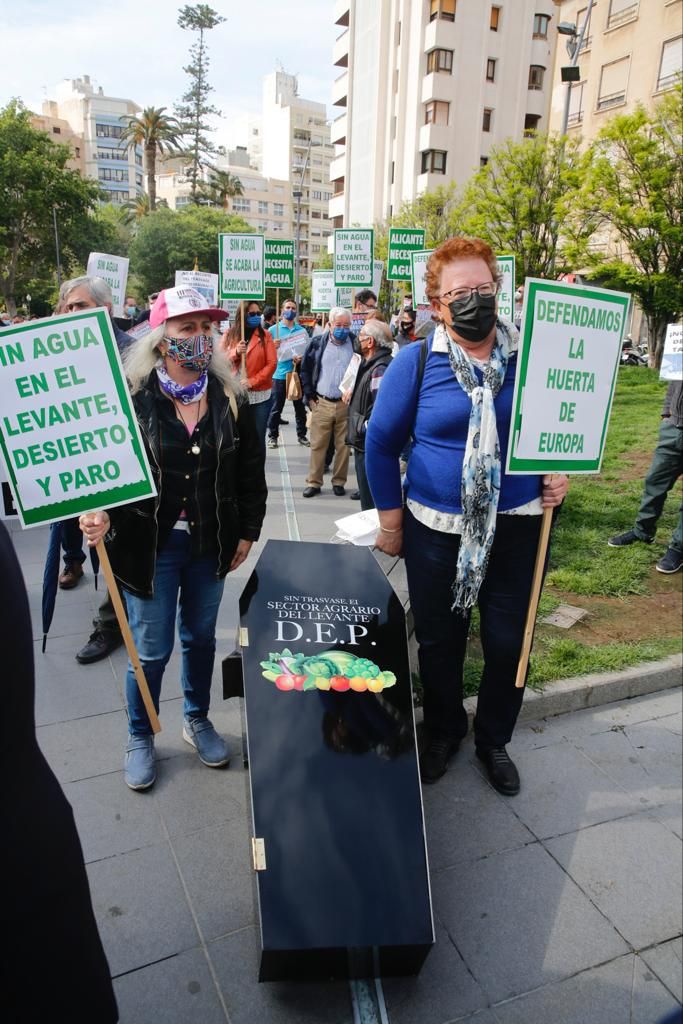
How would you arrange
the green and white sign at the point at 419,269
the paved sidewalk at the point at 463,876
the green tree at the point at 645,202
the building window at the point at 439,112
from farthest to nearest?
the building window at the point at 439,112 → the green tree at the point at 645,202 → the green and white sign at the point at 419,269 → the paved sidewalk at the point at 463,876

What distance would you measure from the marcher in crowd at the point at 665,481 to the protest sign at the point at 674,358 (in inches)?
10.2

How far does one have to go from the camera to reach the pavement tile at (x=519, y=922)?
2.22 meters

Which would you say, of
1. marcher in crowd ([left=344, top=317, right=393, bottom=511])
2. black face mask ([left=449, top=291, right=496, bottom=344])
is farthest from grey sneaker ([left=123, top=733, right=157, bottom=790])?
marcher in crowd ([left=344, top=317, right=393, bottom=511])

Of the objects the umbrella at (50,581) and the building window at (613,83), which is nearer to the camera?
the umbrella at (50,581)

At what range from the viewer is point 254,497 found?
301 cm

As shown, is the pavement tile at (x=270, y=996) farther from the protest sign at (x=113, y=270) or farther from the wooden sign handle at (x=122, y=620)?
the protest sign at (x=113, y=270)

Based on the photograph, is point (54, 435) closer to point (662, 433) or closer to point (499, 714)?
point (499, 714)

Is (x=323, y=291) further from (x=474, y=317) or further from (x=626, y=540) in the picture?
(x=474, y=317)

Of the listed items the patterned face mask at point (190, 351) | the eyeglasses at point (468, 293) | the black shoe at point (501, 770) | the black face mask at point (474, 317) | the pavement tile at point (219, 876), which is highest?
the eyeglasses at point (468, 293)

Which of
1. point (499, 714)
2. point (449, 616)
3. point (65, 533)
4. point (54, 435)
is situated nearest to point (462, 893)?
point (499, 714)

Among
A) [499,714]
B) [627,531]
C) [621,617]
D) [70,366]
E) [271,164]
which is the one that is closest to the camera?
[70,366]

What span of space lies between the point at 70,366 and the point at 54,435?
25 cm

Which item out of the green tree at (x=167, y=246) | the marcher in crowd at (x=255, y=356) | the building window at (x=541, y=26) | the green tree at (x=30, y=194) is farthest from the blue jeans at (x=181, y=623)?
the building window at (x=541, y=26)

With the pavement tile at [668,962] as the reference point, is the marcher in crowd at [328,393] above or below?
above
